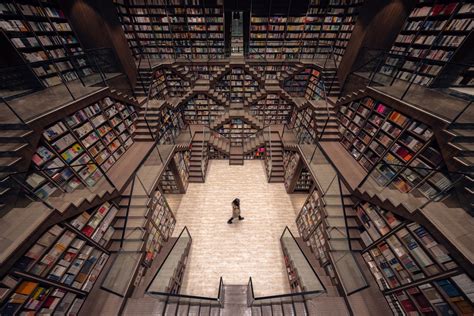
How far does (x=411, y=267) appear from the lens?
2.85 m

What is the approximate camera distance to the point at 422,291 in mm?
2623

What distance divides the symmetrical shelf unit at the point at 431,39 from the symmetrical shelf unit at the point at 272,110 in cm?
458

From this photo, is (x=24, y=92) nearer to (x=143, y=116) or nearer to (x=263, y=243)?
(x=143, y=116)

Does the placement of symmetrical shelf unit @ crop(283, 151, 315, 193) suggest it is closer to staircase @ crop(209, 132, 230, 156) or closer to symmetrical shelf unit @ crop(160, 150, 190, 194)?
staircase @ crop(209, 132, 230, 156)

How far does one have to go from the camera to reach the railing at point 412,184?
9.03 ft

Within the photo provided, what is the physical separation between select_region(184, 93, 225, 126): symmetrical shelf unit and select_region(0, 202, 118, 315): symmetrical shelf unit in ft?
21.3

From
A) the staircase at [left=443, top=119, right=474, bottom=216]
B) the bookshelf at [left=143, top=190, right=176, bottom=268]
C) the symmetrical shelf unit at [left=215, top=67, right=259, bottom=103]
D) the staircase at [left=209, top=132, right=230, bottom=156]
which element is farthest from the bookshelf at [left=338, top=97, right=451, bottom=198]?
the bookshelf at [left=143, top=190, right=176, bottom=268]

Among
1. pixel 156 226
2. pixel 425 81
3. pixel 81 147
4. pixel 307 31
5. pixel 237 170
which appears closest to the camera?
pixel 81 147

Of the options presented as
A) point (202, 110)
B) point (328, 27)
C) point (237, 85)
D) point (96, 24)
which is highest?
point (328, 27)

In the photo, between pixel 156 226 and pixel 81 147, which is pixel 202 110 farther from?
pixel 156 226

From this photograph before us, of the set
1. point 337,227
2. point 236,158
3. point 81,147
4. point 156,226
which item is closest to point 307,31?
point 236,158

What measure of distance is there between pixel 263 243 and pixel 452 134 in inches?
211

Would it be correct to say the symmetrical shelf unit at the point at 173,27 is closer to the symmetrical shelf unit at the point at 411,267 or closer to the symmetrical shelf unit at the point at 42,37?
the symmetrical shelf unit at the point at 42,37

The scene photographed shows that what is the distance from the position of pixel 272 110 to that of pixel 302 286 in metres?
8.20
